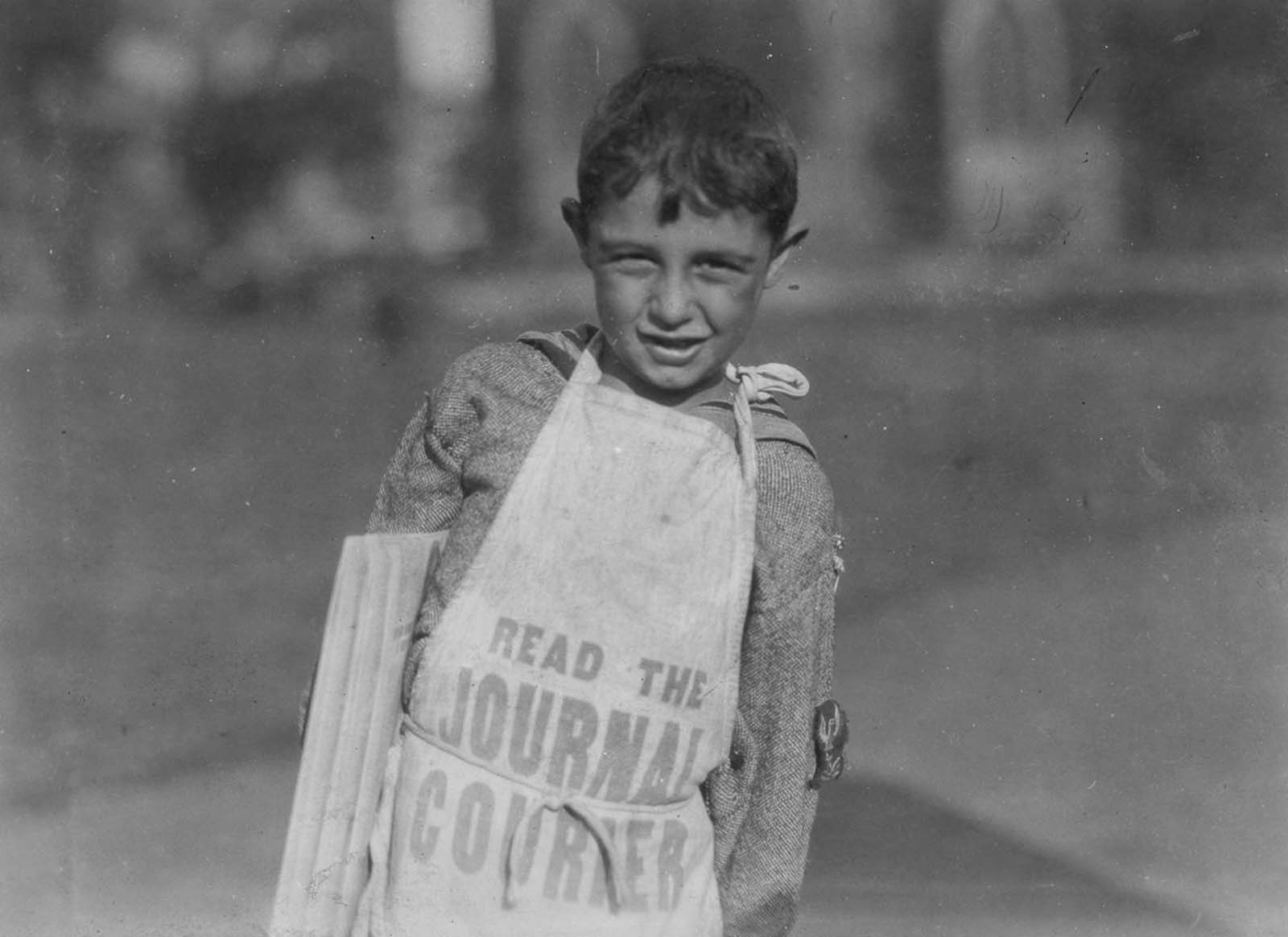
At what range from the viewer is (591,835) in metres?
2.10

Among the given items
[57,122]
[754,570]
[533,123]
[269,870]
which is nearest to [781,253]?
[754,570]

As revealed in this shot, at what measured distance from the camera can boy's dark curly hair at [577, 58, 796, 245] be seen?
2055 millimetres

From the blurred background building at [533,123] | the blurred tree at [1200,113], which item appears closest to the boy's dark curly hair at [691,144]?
the blurred background building at [533,123]

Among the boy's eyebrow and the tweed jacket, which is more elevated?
the boy's eyebrow

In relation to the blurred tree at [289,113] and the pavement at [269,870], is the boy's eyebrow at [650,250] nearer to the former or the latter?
the blurred tree at [289,113]

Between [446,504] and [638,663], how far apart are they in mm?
353

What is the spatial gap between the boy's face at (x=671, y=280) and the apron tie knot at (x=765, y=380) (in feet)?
0.36

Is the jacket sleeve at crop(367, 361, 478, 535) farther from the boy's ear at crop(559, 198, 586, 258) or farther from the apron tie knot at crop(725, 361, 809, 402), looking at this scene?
the apron tie knot at crop(725, 361, 809, 402)

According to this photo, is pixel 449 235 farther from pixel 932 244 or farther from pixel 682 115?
pixel 682 115

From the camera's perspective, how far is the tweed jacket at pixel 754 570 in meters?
2.15

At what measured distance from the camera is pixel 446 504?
A: 2270 millimetres

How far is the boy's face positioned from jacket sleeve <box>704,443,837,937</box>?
16 centimetres

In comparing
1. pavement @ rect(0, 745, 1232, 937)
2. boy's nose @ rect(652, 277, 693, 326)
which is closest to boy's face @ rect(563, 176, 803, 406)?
boy's nose @ rect(652, 277, 693, 326)

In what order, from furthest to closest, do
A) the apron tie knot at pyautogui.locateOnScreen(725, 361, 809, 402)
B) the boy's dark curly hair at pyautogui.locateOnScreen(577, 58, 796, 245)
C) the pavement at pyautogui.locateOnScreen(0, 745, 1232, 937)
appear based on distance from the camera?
the pavement at pyautogui.locateOnScreen(0, 745, 1232, 937) < the apron tie knot at pyautogui.locateOnScreen(725, 361, 809, 402) < the boy's dark curly hair at pyautogui.locateOnScreen(577, 58, 796, 245)
